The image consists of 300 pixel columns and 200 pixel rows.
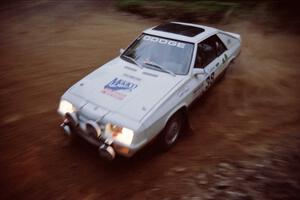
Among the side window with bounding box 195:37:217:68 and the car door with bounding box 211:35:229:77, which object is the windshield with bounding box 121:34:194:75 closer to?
the side window with bounding box 195:37:217:68

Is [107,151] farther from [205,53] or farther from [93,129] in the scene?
[205,53]

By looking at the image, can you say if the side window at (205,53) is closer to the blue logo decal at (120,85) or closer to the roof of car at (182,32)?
the roof of car at (182,32)

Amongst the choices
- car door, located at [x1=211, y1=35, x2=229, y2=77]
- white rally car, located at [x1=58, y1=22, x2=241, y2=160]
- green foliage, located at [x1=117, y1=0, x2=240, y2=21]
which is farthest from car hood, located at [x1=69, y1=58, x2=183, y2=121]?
green foliage, located at [x1=117, y1=0, x2=240, y2=21]

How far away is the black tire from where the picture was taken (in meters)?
4.32

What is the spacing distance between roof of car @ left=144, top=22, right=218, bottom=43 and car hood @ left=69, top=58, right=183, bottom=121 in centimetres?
81

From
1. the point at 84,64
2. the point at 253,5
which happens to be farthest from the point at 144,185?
the point at 253,5

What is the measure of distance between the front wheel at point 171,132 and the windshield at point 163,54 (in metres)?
0.73

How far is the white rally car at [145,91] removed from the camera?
3.85 m

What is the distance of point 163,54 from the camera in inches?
193

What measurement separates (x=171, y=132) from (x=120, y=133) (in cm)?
100

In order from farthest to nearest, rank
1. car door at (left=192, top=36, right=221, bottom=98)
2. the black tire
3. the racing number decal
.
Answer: the racing number decal
car door at (left=192, top=36, right=221, bottom=98)
the black tire

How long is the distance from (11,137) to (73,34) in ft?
17.7

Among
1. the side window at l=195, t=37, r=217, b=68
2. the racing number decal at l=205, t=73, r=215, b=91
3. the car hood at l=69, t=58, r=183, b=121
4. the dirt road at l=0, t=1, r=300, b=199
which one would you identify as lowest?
the dirt road at l=0, t=1, r=300, b=199

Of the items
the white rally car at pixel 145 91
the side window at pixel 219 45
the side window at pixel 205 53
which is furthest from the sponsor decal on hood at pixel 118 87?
the side window at pixel 219 45
